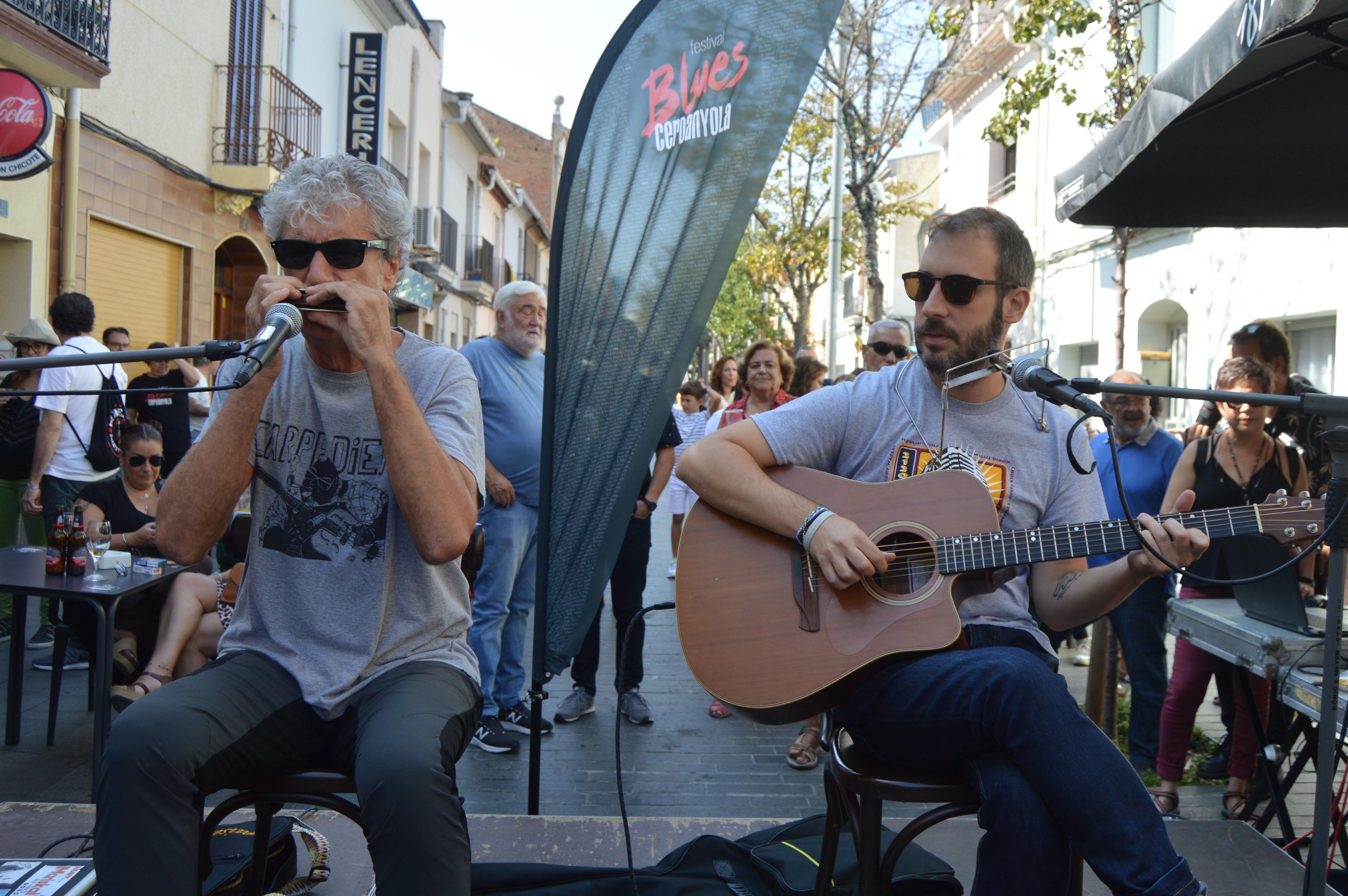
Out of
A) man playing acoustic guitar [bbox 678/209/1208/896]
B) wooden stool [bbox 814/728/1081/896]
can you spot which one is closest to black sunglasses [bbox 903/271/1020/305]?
man playing acoustic guitar [bbox 678/209/1208/896]

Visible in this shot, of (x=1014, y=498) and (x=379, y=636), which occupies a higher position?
(x=1014, y=498)

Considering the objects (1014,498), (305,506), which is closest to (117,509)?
(305,506)

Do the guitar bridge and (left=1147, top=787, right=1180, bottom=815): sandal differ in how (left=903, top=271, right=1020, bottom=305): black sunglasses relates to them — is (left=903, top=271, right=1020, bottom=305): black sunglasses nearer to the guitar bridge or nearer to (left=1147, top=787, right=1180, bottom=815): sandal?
the guitar bridge

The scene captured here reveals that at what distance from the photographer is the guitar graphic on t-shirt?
2191mm

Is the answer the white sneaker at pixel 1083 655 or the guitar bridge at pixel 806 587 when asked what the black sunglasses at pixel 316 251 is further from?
the white sneaker at pixel 1083 655

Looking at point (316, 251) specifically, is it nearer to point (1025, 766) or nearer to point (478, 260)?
point (1025, 766)

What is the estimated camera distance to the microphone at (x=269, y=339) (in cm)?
175

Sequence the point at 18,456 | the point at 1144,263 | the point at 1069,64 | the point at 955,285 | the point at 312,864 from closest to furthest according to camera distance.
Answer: the point at 955,285
the point at 312,864
the point at 18,456
the point at 1069,64
the point at 1144,263

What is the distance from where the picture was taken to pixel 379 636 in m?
2.16

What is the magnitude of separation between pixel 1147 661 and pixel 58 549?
15.0ft

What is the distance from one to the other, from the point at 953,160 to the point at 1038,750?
22.0 metres

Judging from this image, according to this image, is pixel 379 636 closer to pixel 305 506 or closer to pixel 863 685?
pixel 305 506

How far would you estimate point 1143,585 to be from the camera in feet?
13.3

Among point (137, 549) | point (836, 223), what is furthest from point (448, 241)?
point (137, 549)
